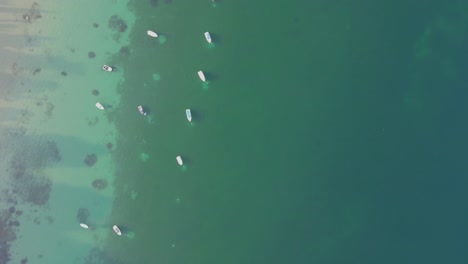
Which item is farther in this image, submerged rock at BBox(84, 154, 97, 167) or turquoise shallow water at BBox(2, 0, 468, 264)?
submerged rock at BBox(84, 154, 97, 167)

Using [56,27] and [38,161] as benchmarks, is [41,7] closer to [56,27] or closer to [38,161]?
[56,27]

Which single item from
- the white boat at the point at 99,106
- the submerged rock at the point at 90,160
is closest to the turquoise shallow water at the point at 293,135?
the white boat at the point at 99,106

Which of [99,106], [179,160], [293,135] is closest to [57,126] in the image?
[99,106]

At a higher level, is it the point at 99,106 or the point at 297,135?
the point at 297,135

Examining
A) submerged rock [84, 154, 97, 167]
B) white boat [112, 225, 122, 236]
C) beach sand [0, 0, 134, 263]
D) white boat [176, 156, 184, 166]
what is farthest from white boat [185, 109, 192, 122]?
white boat [112, 225, 122, 236]

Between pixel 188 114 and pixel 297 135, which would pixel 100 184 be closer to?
pixel 188 114

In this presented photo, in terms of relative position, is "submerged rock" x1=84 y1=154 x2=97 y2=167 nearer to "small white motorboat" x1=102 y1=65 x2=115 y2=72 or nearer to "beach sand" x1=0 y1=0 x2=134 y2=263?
"beach sand" x1=0 y1=0 x2=134 y2=263
